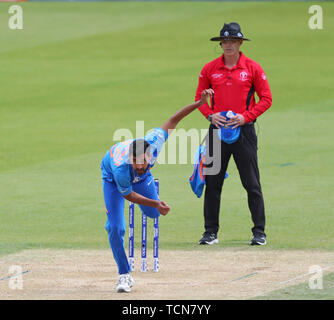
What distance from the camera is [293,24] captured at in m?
32.8

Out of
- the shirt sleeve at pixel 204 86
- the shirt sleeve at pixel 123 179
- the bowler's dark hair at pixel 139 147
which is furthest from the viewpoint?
the shirt sleeve at pixel 204 86

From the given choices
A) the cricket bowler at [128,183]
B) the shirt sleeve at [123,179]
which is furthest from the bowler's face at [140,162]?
the shirt sleeve at [123,179]

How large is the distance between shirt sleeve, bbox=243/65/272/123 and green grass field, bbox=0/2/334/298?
59.2 inches

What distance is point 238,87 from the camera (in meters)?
10.8

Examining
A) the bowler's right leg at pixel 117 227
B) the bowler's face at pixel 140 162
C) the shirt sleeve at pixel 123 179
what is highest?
the bowler's face at pixel 140 162

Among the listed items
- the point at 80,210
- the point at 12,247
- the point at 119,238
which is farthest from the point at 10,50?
the point at 119,238

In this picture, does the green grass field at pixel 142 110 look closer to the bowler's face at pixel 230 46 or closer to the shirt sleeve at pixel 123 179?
the bowler's face at pixel 230 46

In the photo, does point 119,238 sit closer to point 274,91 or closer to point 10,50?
point 274,91

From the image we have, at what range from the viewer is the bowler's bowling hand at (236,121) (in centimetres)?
1066

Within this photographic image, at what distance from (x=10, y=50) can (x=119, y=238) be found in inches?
860

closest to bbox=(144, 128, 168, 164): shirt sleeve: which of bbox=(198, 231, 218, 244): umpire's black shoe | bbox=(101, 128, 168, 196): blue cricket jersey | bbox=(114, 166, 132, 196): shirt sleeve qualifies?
bbox=(101, 128, 168, 196): blue cricket jersey

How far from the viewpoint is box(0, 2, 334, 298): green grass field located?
483 inches

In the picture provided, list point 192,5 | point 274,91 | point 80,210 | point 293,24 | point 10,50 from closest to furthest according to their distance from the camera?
point 80,210 → point 274,91 → point 10,50 → point 293,24 → point 192,5

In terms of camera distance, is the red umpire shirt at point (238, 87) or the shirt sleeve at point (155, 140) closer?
the shirt sleeve at point (155, 140)
